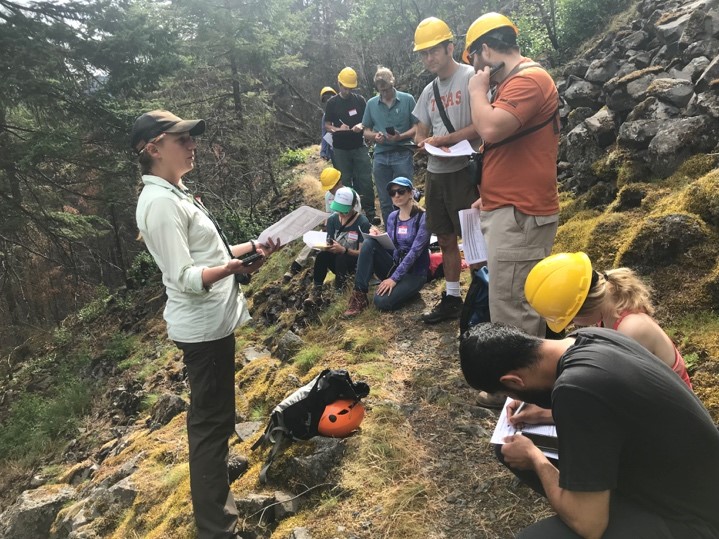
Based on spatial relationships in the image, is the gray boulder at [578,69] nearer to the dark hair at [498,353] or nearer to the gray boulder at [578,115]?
the gray boulder at [578,115]

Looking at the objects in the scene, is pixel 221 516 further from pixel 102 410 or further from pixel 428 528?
pixel 102 410

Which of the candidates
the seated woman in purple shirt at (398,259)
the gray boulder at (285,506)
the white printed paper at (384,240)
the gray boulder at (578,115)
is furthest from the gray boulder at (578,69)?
the gray boulder at (285,506)

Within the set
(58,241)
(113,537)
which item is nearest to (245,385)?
(113,537)

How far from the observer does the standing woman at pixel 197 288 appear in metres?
2.56

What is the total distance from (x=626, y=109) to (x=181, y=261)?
546 centimetres

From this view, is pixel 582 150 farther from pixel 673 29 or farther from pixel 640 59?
pixel 673 29

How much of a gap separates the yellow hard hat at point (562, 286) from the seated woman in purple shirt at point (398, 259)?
10.0ft

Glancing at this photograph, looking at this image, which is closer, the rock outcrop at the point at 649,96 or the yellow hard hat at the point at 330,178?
the rock outcrop at the point at 649,96

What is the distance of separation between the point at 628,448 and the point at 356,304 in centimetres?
430

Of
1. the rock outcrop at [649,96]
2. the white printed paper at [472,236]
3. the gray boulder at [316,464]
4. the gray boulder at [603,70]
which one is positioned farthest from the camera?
the gray boulder at [603,70]

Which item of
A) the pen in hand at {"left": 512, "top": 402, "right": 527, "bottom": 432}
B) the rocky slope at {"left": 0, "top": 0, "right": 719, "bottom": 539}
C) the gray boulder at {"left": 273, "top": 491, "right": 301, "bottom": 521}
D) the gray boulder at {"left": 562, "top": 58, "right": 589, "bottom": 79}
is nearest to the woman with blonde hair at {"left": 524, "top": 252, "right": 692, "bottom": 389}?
the pen in hand at {"left": 512, "top": 402, "right": 527, "bottom": 432}

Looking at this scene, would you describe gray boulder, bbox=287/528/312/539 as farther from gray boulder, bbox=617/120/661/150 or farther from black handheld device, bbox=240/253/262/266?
gray boulder, bbox=617/120/661/150

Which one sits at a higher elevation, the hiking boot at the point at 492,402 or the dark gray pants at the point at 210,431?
the dark gray pants at the point at 210,431

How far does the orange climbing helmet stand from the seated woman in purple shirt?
7.06ft
